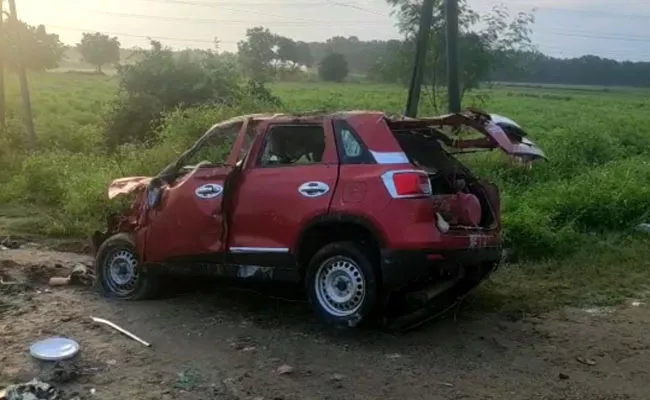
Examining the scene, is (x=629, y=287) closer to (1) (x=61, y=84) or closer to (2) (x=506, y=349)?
(2) (x=506, y=349)

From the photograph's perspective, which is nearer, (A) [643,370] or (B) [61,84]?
(A) [643,370]

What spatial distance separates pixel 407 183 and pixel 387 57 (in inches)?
802

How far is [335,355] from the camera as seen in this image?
20.5 ft

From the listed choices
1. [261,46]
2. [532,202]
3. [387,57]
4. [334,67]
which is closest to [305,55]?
[334,67]

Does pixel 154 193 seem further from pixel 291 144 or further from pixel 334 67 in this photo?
pixel 334 67

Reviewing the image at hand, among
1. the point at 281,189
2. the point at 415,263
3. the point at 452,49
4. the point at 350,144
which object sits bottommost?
the point at 415,263

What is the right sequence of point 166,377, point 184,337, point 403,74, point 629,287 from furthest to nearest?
1. point 403,74
2. point 629,287
3. point 184,337
4. point 166,377

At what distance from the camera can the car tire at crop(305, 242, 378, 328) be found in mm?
6520

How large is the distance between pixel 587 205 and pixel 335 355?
21.0 feet

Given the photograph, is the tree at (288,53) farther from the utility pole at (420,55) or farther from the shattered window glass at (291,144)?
the shattered window glass at (291,144)

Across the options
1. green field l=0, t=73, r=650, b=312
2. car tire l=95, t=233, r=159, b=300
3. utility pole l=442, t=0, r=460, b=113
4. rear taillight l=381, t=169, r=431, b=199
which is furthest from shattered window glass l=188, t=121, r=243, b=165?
utility pole l=442, t=0, r=460, b=113

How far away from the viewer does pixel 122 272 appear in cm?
816

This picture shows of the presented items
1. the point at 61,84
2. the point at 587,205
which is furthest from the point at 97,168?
the point at 61,84

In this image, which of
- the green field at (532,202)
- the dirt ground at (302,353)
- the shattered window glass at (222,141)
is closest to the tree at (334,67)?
the green field at (532,202)
